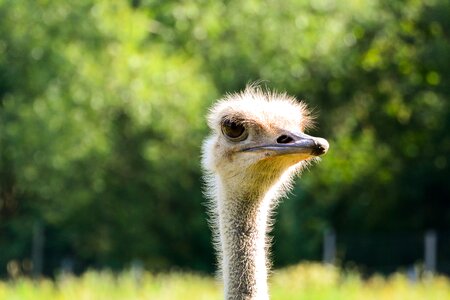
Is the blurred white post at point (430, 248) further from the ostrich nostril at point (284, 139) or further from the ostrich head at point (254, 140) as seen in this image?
the ostrich nostril at point (284, 139)

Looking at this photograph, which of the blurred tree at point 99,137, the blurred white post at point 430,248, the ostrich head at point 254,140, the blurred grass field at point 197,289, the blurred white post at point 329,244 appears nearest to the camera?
the ostrich head at point 254,140

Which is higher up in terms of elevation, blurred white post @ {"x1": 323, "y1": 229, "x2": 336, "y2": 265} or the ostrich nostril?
blurred white post @ {"x1": 323, "y1": 229, "x2": 336, "y2": 265}

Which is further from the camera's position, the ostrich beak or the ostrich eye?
the ostrich eye

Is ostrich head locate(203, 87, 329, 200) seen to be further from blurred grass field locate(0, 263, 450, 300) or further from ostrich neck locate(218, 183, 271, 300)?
blurred grass field locate(0, 263, 450, 300)

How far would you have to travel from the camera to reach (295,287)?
12578mm

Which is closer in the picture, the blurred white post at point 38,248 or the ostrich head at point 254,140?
the ostrich head at point 254,140

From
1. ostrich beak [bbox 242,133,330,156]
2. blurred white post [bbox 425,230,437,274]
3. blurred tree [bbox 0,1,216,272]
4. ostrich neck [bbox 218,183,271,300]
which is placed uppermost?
blurred tree [bbox 0,1,216,272]

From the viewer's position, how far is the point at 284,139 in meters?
4.08

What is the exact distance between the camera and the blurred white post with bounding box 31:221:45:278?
20.6m

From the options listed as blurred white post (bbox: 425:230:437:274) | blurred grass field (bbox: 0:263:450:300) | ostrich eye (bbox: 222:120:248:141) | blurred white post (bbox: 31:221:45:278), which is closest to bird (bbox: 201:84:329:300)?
ostrich eye (bbox: 222:120:248:141)

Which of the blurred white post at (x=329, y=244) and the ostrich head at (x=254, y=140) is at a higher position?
the blurred white post at (x=329, y=244)

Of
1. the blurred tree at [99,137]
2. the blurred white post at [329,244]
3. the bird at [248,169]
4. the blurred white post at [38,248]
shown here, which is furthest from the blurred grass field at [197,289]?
the blurred white post at [38,248]

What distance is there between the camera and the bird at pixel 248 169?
161 inches

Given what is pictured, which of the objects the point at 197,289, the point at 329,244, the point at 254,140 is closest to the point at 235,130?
the point at 254,140
